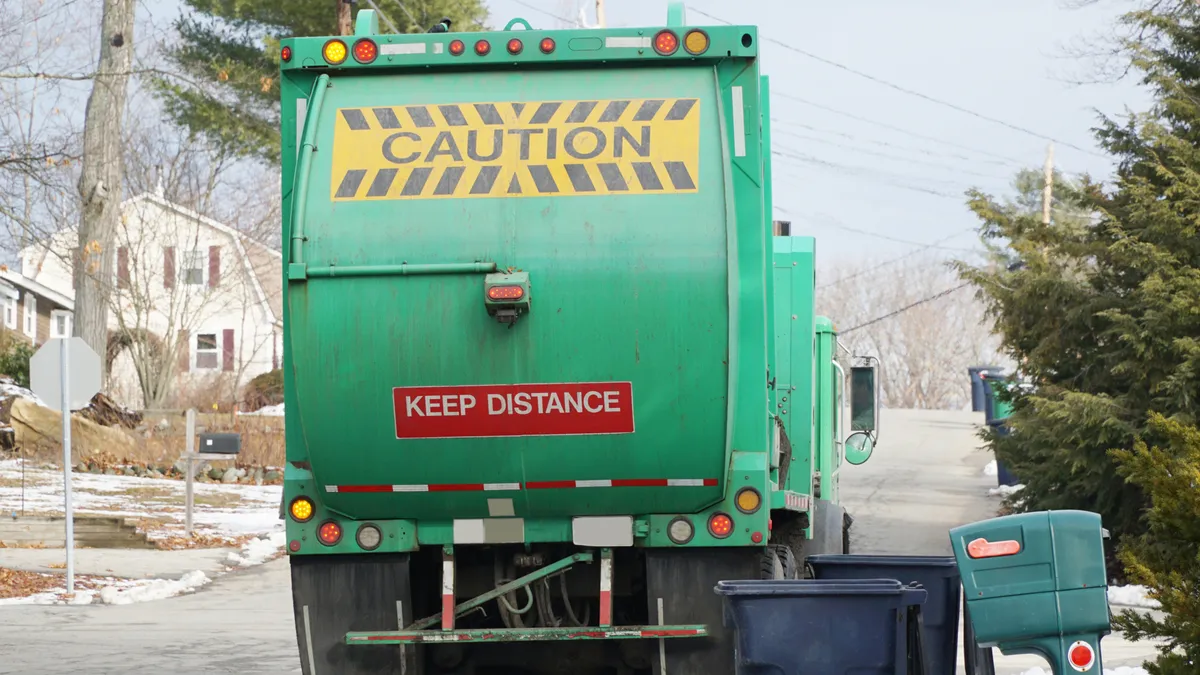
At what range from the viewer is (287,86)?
23.2 ft

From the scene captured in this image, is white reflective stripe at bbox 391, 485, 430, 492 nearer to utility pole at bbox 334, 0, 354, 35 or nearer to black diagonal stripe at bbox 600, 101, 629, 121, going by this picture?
black diagonal stripe at bbox 600, 101, 629, 121

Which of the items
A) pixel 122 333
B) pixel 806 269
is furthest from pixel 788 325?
pixel 122 333

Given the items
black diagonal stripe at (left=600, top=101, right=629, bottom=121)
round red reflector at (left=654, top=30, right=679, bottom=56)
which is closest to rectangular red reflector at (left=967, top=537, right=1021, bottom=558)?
black diagonal stripe at (left=600, top=101, right=629, bottom=121)

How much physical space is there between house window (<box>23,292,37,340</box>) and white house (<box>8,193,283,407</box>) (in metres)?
0.05

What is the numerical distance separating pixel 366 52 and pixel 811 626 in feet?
10.2

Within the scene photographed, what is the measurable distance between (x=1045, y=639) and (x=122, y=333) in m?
36.7

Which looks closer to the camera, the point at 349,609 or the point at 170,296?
the point at 349,609

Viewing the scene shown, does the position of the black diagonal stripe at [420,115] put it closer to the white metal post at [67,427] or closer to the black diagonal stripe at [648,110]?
the black diagonal stripe at [648,110]

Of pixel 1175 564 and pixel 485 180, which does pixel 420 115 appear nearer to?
pixel 485 180

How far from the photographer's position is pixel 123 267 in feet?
155

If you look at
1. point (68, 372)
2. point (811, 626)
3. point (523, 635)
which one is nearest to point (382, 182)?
point (523, 635)

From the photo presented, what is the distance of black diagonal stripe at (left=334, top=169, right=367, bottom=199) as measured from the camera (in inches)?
264

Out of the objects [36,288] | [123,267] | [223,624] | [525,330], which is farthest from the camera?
[36,288]

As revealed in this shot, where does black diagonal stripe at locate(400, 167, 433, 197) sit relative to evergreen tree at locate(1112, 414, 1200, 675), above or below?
above
